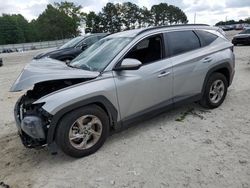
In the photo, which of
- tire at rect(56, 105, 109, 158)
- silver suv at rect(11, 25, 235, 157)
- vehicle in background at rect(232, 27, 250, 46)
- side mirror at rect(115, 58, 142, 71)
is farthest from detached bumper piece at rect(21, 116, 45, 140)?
vehicle in background at rect(232, 27, 250, 46)

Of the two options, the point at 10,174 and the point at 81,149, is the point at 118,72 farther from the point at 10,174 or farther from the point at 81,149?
the point at 10,174

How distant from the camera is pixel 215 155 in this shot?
13.8ft

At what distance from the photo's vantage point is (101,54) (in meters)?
5.04

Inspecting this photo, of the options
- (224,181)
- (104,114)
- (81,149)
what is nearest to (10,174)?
(81,149)

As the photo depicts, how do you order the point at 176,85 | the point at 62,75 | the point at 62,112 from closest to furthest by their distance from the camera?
the point at 62,112
the point at 62,75
the point at 176,85

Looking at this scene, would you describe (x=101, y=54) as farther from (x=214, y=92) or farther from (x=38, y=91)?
(x=214, y=92)

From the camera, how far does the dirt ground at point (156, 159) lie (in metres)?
3.75

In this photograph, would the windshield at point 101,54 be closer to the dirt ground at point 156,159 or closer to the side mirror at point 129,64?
the side mirror at point 129,64

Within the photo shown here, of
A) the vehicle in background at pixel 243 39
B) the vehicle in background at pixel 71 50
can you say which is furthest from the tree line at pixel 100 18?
the vehicle in background at pixel 71 50

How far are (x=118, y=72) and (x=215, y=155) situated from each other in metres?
1.80

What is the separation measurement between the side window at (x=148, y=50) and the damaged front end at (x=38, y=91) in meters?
0.82

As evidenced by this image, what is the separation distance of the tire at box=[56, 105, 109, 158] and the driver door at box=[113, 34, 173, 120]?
39 centimetres

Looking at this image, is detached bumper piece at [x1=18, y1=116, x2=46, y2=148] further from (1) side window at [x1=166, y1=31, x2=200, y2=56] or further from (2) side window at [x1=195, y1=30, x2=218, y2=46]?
(2) side window at [x1=195, y1=30, x2=218, y2=46]

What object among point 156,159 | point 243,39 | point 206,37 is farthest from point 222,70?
point 243,39
